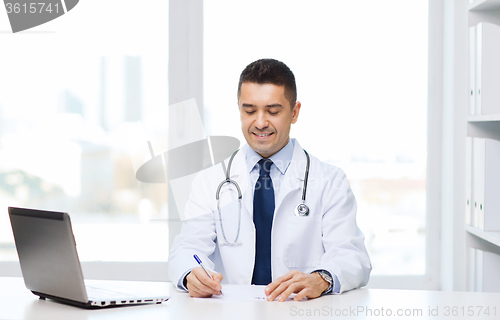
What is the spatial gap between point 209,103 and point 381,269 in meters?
1.26

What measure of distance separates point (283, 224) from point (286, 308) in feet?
1.70

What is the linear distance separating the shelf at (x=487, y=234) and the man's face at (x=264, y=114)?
0.90 m

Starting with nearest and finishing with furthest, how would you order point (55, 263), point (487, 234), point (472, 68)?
point (55, 263)
point (487, 234)
point (472, 68)

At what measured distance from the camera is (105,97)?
2543mm

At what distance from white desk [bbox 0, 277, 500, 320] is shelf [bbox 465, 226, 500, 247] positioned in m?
0.60

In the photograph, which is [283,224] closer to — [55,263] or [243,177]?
[243,177]

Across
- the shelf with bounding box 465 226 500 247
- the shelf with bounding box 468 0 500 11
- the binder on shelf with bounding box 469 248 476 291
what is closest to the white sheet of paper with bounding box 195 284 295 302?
the shelf with bounding box 465 226 500 247

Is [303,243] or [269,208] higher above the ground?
[269,208]

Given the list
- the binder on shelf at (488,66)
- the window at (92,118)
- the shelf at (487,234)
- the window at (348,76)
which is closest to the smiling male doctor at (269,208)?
the shelf at (487,234)

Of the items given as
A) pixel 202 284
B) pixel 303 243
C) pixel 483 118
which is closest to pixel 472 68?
pixel 483 118

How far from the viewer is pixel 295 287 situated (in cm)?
122

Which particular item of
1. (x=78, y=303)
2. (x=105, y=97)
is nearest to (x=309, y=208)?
(x=78, y=303)

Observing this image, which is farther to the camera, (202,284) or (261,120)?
(261,120)

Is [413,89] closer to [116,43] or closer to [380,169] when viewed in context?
[380,169]
